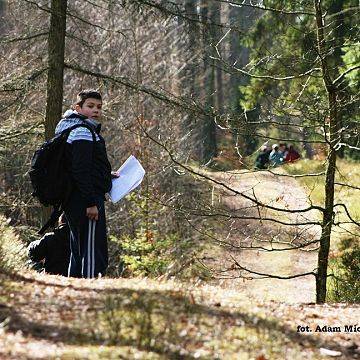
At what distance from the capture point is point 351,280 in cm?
898

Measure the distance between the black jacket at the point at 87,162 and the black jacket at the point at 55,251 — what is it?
2.16 ft

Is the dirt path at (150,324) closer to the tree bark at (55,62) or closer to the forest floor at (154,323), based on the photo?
the forest floor at (154,323)

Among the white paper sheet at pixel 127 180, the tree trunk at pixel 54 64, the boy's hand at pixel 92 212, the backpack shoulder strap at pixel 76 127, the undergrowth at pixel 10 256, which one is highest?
the tree trunk at pixel 54 64

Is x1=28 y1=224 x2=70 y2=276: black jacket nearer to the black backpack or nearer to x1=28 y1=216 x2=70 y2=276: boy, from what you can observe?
x1=28 y1=216 x2=70 y2=276: boy

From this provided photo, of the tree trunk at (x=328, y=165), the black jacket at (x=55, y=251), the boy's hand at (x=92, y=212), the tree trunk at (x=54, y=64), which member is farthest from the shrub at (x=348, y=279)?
the tree trunk at (x=54, y=64)

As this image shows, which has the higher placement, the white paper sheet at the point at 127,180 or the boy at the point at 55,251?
the white paper sheet at the point at 127,180

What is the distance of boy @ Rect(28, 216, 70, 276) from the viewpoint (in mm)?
6359

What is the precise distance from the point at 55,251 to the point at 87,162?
47.8 inches

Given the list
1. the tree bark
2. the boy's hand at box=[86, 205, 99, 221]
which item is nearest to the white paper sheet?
the boy's hand at box=[86, 205, 99, 221]

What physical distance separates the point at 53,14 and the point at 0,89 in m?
1.29

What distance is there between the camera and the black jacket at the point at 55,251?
6359mm

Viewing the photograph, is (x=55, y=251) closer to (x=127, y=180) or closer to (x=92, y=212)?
(x=92, y=212)

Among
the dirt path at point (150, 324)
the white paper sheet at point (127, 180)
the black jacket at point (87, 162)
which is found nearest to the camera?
the dirt path at point (150, 324)

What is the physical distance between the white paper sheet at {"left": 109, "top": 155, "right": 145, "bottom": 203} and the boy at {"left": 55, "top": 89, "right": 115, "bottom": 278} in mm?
123
